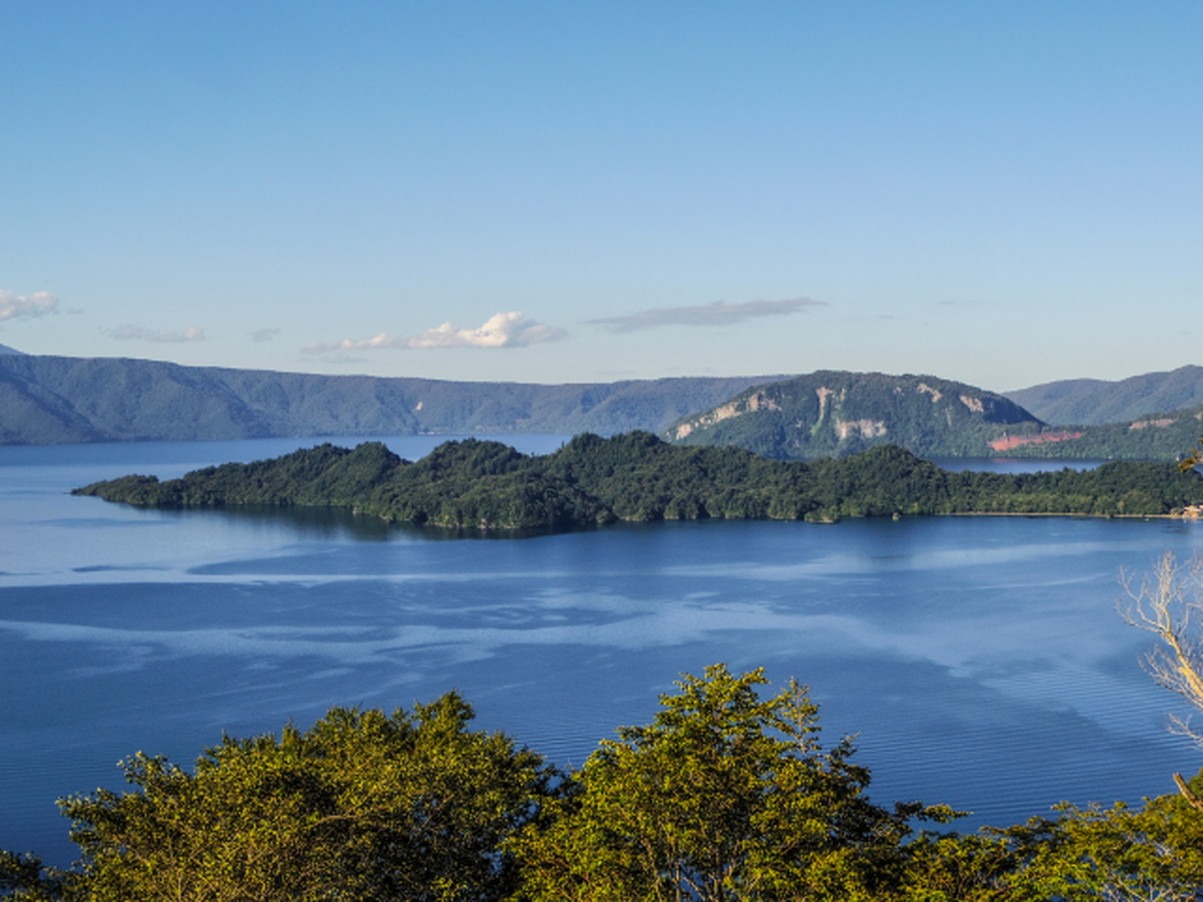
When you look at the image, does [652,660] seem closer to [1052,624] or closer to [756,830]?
[1052,624]

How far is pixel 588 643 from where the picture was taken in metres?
49.2

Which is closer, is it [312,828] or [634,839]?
[634,839]

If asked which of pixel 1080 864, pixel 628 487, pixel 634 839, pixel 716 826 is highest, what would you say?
pixel 628 487

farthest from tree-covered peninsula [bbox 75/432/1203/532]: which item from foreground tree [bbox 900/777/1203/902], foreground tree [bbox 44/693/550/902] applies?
foreground tree [bbox 900/777/1203/902]

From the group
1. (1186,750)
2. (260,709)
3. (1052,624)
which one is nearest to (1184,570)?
(1052,624)

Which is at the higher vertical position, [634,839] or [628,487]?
[628,487]

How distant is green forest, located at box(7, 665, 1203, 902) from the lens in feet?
45.0

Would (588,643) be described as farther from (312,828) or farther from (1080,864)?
(1080,864)

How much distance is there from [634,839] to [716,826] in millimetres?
968

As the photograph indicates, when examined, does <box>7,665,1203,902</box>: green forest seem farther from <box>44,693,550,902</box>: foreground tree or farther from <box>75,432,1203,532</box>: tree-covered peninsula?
<box>75,432,1203,532</box>: tree-covered peninsula

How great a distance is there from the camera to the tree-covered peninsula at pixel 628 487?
329 feet

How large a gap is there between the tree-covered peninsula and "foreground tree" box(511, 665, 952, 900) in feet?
262

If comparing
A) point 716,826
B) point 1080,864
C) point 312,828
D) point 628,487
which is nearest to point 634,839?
point 716,826

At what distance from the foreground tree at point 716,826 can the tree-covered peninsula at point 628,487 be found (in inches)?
3145
